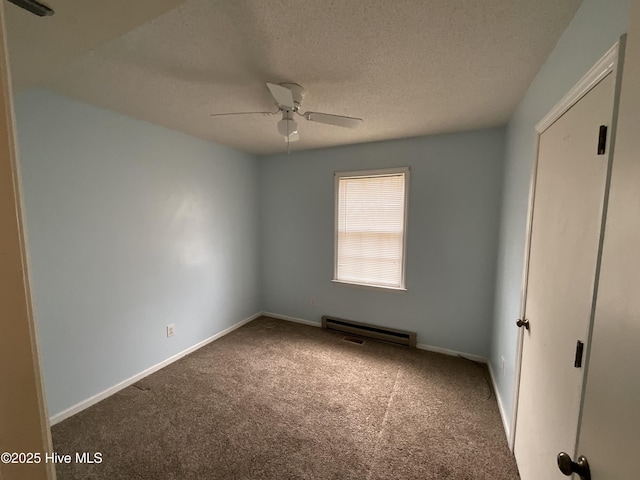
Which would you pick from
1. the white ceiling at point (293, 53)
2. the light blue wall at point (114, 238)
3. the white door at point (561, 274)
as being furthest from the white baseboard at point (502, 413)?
the light blue wall at point (114, 238)

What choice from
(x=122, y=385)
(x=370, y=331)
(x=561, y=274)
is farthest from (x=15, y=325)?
(x=370, y=331)

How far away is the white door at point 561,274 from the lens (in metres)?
0.85

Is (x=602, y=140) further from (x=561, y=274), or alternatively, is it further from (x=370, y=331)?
(x=370, y=331)

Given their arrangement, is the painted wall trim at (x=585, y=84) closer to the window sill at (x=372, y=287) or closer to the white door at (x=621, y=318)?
the white door at (x=621, y=318)

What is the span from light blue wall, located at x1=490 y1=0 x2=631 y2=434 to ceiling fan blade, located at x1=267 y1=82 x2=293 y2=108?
132cm

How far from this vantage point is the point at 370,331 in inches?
125

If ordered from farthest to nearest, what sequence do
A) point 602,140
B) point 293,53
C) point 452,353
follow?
point 452,353 < point 293,53 < point 602,140

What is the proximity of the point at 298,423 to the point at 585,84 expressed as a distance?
2.43 metres

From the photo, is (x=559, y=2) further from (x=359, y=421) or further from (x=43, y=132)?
(x=43, y=132)

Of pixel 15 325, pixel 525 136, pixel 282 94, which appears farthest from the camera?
pixel 525 136

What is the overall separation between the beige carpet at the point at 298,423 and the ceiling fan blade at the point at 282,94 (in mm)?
2231

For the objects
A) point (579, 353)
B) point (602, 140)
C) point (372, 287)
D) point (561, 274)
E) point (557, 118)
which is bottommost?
point (372, 287)

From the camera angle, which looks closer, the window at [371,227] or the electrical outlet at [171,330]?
the electrical outlet at [171,330]

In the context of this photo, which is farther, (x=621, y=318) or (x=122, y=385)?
(x=122, y=385)
